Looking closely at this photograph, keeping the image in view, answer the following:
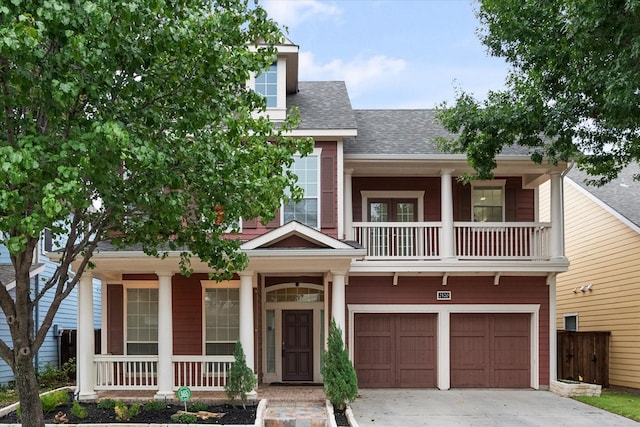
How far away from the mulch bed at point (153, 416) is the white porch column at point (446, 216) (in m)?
5.63

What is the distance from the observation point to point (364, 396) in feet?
47.3

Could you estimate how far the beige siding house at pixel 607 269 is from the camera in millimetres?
16469

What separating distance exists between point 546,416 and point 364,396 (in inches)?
154

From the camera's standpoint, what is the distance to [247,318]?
13375 mm

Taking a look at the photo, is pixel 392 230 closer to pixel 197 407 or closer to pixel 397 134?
pixel 397 134

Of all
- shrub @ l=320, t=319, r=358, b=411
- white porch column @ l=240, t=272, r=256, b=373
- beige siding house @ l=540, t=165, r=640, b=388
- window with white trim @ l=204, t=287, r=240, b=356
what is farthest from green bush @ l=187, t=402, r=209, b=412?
beige siding house @ l=540, t=165, r=640, b=388

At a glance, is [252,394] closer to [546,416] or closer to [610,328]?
[546,416]

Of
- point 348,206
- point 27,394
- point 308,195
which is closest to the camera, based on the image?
point 27,394

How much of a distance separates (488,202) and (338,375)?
660 centimetres

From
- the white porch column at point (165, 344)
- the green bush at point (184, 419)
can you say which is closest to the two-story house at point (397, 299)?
the white porch column at point (165, 344)

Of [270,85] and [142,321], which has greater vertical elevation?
[270,85]

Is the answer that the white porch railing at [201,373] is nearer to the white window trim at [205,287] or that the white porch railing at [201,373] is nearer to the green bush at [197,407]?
the white window trim at [205,287]

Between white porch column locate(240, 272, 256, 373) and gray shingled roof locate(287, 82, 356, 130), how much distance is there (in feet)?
12.3

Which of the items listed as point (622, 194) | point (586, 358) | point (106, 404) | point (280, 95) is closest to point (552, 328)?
point (586, 358)
